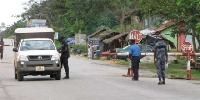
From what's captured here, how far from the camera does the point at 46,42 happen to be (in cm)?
2083

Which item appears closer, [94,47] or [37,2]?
[94,47]

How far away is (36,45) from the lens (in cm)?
2050

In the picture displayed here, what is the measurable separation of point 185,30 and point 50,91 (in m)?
18.0

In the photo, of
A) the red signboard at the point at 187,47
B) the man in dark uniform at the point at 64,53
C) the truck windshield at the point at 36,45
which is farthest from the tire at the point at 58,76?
the red signboard at the point at 187,47

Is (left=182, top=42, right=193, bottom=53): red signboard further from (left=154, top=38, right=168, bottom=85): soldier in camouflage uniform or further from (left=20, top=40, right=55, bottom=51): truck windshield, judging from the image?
(left=20, top=40, right=55, bottom=51): truck windshield

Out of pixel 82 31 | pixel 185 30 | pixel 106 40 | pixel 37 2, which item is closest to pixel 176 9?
pixel 185 30

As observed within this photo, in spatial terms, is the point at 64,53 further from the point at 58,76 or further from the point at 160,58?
the point at 160,58

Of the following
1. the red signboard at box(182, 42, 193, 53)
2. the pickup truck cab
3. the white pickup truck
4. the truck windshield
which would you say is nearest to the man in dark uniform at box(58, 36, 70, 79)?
the truck windshield

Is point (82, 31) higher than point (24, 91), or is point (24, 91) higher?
point (82, 31)

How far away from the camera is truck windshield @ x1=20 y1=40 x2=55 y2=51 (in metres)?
20.3

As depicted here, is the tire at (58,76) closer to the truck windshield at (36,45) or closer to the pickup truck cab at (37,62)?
the pickup truck cab at (37,62)

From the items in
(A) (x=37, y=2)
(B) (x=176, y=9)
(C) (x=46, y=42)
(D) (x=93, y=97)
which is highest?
(A) (x=37, y=2)

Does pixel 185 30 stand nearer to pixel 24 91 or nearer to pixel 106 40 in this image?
pixel 24 91

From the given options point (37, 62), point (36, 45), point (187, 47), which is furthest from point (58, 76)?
point (187, 47)
